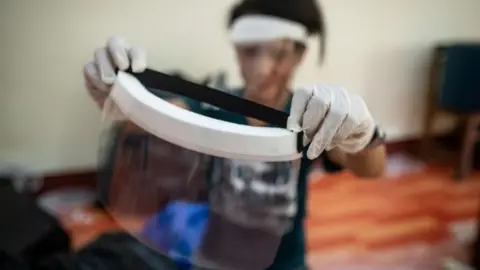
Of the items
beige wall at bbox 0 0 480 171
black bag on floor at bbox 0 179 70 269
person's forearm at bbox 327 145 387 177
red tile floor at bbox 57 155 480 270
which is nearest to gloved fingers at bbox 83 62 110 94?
person's forearm at bbox 327 145 387 177

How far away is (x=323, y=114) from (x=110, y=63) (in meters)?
0.24

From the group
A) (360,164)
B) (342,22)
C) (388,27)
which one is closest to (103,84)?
(360,164)

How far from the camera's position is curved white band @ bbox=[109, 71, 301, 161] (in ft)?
1.74

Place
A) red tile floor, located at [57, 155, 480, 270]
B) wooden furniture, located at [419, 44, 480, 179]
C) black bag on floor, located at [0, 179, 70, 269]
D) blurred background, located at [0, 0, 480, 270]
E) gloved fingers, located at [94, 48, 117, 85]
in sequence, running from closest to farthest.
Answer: gloved fingers, located at [94, 48, 117, 85]
black bag on floor, located at [0, 179, 70, 269]
red tile floor, located at [57, 155, 480, 270]
blurred background, located at [0, 0, 480, 270]
wooden furniture, located at [419, 44, 480, 179]

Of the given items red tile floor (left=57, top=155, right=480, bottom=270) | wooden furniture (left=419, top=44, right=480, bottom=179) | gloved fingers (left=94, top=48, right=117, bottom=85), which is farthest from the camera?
wooden furniture (left=419, top=44, right=480, bottom=179)

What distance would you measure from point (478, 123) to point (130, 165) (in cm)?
186

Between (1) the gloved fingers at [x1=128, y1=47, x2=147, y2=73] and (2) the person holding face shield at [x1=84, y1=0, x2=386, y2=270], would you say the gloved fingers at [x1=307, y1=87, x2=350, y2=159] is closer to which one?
(2) the person holding face shield at [x1=84, y1=0, x2=386, y2=270]

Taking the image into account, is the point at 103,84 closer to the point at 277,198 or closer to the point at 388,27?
the point at 277,198

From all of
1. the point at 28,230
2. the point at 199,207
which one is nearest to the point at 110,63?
the point at 199,207

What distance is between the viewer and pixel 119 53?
24.7 inches

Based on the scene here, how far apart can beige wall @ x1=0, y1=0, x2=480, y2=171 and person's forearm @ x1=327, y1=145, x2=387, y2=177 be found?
2.87ft

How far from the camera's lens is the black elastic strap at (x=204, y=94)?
0.60 m

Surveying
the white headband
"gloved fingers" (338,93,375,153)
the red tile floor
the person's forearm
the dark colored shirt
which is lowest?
the red tile floor

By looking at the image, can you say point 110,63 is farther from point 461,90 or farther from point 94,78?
point 461,90
